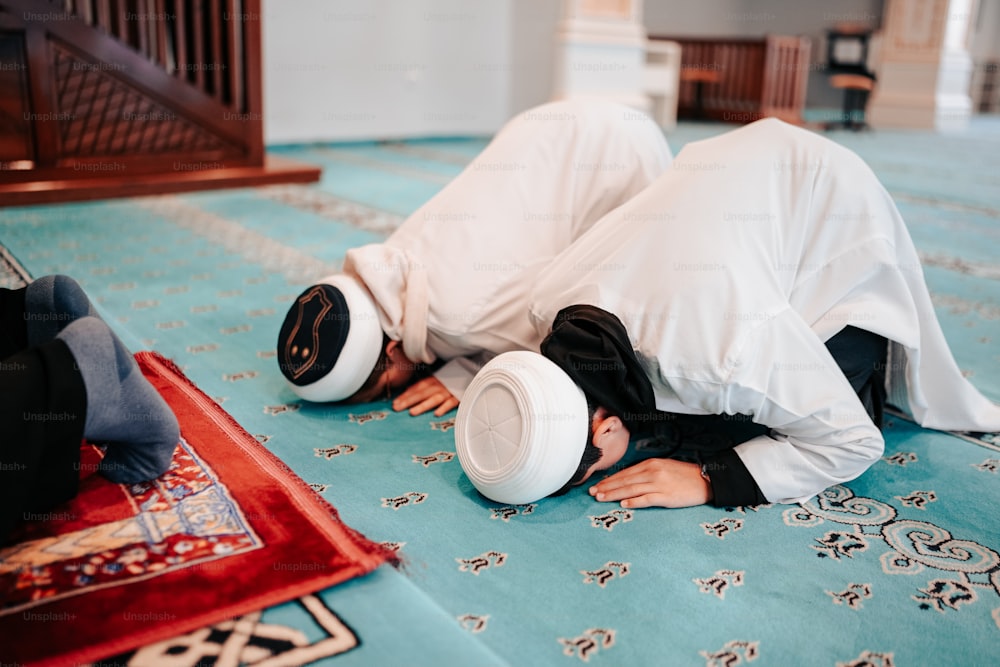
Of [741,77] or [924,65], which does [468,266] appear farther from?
[924,65]

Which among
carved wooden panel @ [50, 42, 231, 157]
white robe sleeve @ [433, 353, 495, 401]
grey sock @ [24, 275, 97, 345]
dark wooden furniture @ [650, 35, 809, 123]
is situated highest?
dark wooden furniture @ [650, 35, 809, 123]

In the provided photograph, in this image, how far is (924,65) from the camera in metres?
9.59

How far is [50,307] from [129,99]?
132 inches

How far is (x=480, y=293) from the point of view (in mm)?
1789

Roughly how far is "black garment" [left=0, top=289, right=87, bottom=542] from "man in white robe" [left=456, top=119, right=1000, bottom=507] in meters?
0.62

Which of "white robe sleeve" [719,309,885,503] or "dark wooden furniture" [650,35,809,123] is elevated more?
"dark wooden furniture" [650,35,809,123]

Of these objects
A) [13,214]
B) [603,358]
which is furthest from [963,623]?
[13,214]

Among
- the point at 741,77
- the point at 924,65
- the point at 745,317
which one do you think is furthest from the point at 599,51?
the point at 745,317

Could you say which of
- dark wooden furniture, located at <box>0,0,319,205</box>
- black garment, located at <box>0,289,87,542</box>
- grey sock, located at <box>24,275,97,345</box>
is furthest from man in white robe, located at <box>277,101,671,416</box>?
dark wooden furniture, located at <box>0,0,319,205</box>

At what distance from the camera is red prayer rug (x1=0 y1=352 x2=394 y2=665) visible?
1092 millimetres

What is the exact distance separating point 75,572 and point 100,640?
0.17 meters

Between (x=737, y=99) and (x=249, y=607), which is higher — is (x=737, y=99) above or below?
above

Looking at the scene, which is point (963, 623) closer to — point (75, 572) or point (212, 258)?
point (75, 572)

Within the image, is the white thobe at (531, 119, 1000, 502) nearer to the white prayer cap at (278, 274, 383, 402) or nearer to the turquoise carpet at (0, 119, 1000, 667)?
the turquoise carpet at (0, 119, 1000, 667)
